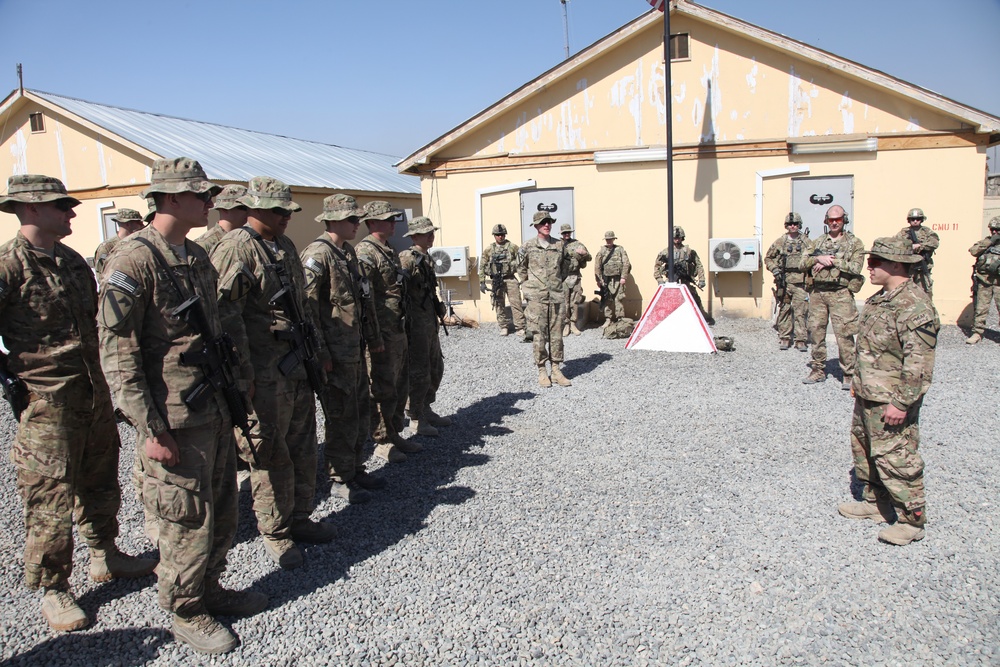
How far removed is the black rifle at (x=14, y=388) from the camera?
3.41m

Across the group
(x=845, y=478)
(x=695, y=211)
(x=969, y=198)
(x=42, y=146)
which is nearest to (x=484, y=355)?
(x=695, y=211)

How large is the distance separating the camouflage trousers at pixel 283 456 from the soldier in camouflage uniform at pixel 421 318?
220cm

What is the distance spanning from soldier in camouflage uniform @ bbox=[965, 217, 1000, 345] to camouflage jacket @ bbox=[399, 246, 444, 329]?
28.6 feet

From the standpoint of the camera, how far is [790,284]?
9578 millimetres

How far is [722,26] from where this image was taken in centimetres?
1149

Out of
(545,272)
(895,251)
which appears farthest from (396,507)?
(545,272)

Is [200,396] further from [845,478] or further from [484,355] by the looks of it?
[484,355]

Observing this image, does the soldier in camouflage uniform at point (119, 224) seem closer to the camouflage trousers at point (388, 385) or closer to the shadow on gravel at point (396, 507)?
the camouflage trousers at point (388, 385)

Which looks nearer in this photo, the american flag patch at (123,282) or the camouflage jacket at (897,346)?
the american flag patch at (123,282)

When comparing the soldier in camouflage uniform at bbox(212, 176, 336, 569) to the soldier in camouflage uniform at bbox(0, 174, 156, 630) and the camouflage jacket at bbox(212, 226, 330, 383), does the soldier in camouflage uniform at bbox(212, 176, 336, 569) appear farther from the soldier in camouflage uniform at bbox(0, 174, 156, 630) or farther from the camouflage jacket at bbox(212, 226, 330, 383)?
the soldier in camouflage uniform at bbox(0, 174, 156, 630)

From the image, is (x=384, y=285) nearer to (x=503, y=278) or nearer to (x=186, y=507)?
(x=186, y=507)

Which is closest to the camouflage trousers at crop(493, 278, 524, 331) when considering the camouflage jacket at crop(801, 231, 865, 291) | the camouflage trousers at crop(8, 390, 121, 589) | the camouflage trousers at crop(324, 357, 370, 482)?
the camouflage jacket at crop(801, 231, 865, 291)

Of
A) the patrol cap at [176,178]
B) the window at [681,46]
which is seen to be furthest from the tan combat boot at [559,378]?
the window at [681,46]

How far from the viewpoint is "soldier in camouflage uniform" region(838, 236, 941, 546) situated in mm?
3902
